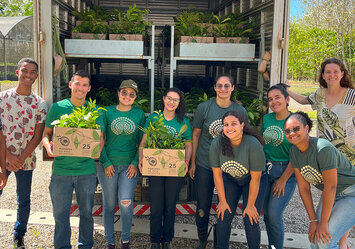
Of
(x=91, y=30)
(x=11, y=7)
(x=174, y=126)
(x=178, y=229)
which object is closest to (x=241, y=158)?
(x=174, y=126)

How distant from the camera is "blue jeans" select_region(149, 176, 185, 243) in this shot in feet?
13.5

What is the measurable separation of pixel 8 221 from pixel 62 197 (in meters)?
1.89

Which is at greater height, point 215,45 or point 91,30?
point 91,30

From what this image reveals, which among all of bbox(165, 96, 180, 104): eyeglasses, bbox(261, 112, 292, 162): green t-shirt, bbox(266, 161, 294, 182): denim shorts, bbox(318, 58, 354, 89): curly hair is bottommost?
A: bbox(266, 161, 294, 182): denim shorts

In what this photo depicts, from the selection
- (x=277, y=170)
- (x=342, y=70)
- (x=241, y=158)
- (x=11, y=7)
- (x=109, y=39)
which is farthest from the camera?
(x=11, y=7)

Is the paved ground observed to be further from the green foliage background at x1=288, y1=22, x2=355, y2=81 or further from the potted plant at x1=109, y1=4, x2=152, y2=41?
the green foliage background at x1=288, y1=22, x2=355, y2=81

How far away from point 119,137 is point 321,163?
1996 millimetres

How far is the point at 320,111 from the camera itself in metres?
4.33

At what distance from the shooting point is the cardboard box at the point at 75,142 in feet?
12.3

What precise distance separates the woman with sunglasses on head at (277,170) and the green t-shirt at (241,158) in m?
0.35

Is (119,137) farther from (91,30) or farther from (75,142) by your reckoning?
(91,30)

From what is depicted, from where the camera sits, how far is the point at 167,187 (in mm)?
4137

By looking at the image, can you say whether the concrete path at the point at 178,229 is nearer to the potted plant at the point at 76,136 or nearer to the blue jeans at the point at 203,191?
the blue jeans at the point at 203,191

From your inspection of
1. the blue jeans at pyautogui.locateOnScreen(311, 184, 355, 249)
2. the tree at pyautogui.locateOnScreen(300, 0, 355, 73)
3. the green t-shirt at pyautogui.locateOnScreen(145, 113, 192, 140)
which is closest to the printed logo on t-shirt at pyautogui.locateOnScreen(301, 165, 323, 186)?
the blue jeans at pyautogui.locateOnScreen(311, 184, 355, 249)
